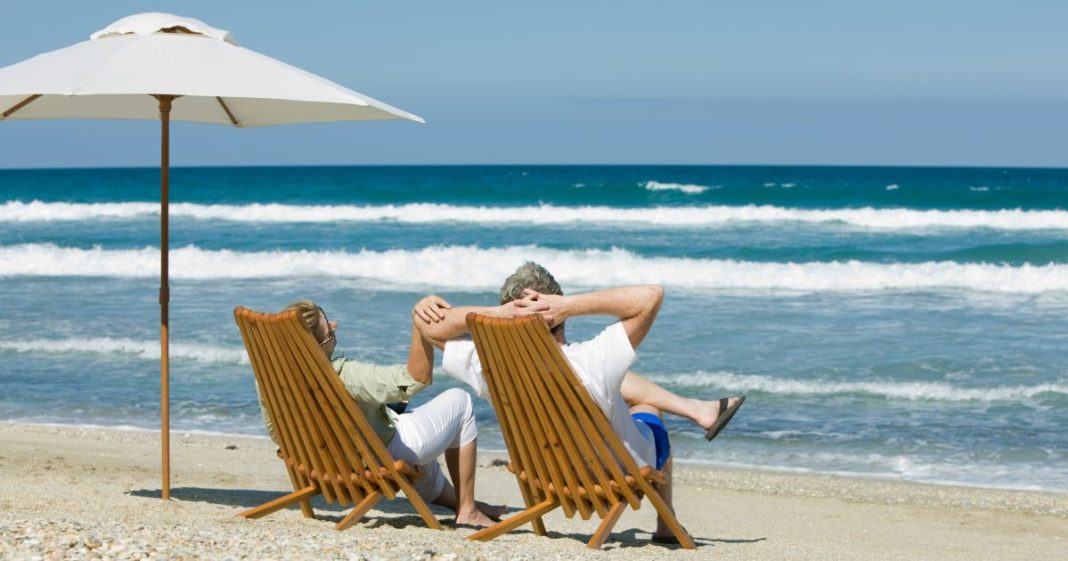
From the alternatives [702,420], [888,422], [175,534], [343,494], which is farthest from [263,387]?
[888,422]

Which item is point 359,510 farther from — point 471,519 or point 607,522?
point 607,522

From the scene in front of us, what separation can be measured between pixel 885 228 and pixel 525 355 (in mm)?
24059

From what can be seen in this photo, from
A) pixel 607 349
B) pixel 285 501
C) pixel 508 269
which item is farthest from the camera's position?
pixel 508 269

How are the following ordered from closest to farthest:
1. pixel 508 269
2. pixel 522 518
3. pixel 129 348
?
pixel 522 518 → pixel 129 348 → pixel 508 269

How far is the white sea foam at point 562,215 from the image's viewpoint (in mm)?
27953

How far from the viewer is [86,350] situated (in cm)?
1060

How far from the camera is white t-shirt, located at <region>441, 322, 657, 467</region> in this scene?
12.7ft

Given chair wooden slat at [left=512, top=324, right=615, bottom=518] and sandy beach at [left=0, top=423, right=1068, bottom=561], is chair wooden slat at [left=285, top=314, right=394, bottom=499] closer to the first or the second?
sandy beach at [left=0, top=423, right=1068, bottom=561]

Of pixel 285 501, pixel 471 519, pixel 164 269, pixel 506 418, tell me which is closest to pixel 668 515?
pixel 506 418

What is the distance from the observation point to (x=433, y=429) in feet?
14.9

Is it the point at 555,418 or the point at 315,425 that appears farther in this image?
the point at 315,425

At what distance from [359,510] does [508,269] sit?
14795 mm

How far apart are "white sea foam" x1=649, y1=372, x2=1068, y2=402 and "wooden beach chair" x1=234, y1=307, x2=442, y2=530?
4944mm

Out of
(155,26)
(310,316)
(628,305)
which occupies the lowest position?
(310,316)
